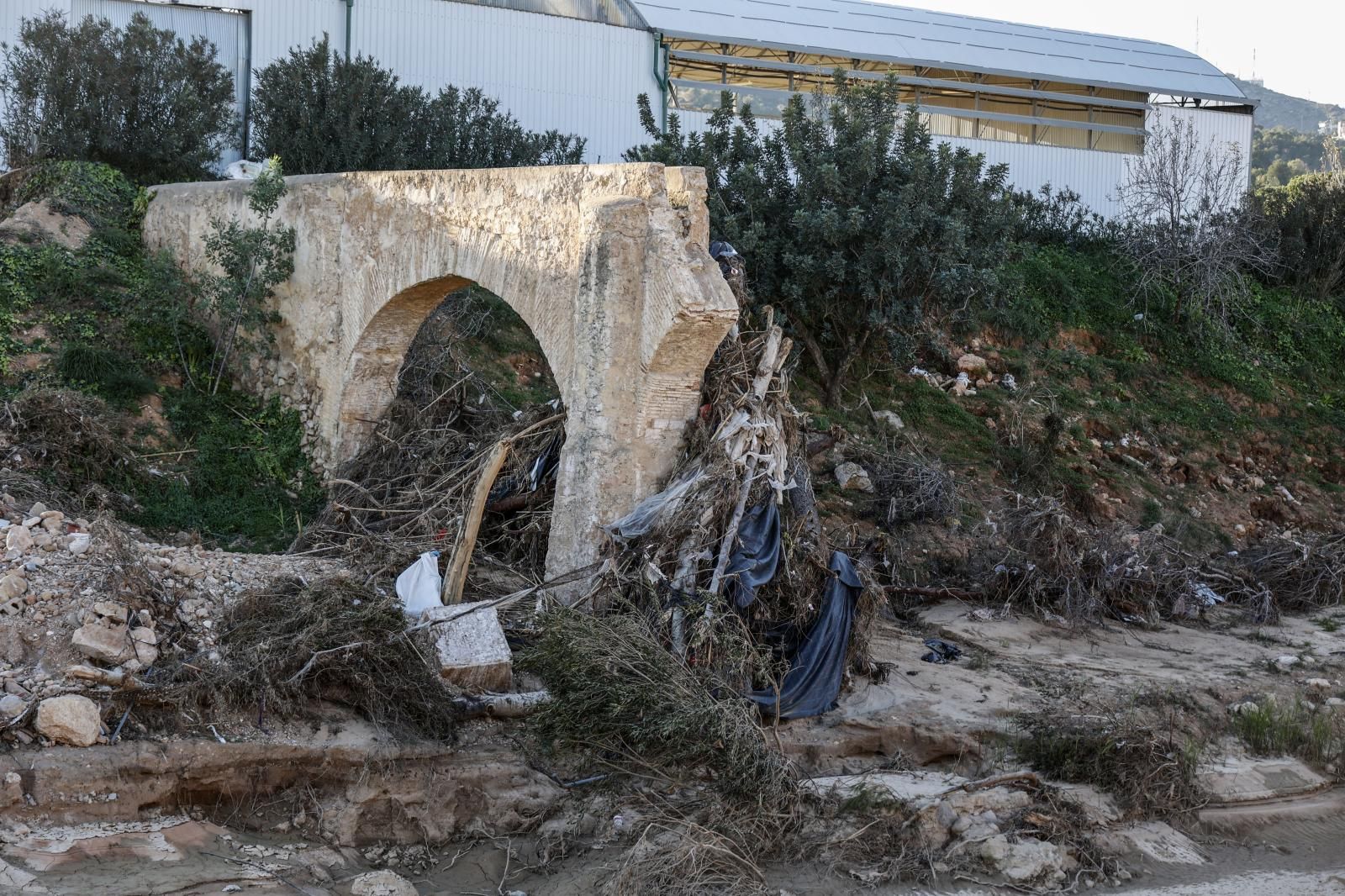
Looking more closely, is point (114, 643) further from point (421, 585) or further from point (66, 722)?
point (421, 585)

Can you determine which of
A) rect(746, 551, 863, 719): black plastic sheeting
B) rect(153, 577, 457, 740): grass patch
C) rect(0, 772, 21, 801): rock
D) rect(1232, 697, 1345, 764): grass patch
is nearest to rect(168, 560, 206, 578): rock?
rect(153, 577, 457, 740): grass patch

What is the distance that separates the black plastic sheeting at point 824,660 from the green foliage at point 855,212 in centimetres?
617

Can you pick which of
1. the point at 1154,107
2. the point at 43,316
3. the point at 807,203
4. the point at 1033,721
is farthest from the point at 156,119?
the point at 1154,107

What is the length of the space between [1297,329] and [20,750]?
1872 centimetres

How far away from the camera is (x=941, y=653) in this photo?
9.17 m

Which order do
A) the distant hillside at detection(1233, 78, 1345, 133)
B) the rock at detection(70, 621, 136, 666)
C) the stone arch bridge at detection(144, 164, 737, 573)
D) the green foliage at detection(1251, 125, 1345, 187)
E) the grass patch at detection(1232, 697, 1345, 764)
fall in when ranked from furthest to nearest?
the distant hillside at detection(1233, 78, 1345, 133) < the green foliage at detection(1251, 125, 1345, 187) < the grass patch at detection(1232, 697, 1345, 764) < the stone arch bridge at detection(144, 164, 737, 573) < the rock at detection(70, 621, 136, 666)

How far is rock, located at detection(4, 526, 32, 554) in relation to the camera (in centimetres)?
Answer: 716

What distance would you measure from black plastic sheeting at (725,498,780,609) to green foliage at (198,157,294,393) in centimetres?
546

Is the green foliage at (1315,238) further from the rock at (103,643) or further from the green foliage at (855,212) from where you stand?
the rock at (103,643)

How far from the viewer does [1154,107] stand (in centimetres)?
2136

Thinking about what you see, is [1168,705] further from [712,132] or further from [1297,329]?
[1297,329]

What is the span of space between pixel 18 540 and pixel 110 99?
9.19 metres

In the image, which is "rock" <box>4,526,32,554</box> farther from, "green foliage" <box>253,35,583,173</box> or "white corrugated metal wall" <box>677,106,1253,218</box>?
"white corrugated metal wall" <box>677,106,1253,218</box>

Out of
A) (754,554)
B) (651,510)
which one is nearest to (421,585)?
(651,510)
